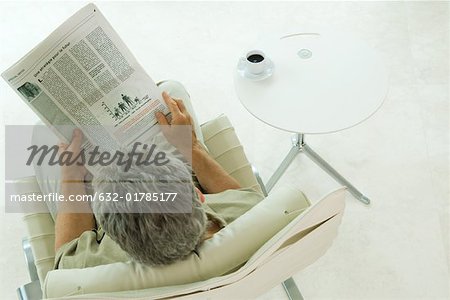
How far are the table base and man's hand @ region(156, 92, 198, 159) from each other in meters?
0.63

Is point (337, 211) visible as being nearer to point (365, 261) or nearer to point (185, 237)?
point (185, 237)

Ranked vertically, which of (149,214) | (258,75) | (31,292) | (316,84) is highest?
(149,214)

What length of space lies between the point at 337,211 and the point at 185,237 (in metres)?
0.35

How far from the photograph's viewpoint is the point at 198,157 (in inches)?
68.2

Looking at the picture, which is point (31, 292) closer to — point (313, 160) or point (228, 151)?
point (228, 151)

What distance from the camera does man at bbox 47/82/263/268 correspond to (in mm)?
1166

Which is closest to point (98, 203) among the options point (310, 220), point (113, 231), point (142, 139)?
point (113, 231)

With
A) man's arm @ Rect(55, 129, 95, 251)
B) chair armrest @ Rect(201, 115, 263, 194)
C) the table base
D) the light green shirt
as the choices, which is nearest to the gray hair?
the light green shirt

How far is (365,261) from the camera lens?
215 cm

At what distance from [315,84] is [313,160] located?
45 cm

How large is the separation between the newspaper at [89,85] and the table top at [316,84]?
15.1 inches

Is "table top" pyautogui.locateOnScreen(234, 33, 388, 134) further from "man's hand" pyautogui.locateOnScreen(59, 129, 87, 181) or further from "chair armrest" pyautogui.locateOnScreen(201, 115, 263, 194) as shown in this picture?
"man's hand" pyautogui.locateOnScreen(59, 129, 87, 181)

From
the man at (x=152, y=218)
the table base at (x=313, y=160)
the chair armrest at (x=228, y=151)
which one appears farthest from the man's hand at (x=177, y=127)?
the table base at (x=313, y=160)

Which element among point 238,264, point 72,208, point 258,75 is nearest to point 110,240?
point 72,208
